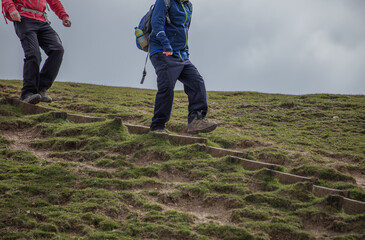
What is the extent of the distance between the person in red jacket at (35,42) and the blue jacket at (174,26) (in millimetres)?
2670

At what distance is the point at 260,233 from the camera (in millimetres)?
4930

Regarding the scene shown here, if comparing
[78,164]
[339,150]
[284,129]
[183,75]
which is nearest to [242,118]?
[284,129]

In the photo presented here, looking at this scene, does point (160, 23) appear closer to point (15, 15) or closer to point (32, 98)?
point (15, 15)

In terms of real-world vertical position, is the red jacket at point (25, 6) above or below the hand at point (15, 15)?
above

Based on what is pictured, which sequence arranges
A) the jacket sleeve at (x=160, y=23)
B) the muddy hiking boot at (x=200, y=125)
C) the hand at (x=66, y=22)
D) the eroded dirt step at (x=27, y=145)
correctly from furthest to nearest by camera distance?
the hand at (x=66, y=22)
the muddy hiking boot at (x=200, y=125)
the jacket sleeve at (x=160, y=23)
the eroded dirt step at (x=27, y=145)

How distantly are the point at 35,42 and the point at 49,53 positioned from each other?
0.54m

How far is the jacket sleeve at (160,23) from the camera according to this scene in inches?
299

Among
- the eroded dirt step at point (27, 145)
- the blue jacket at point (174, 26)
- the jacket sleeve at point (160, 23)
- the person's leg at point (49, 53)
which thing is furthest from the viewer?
the person's leg at point (49, 53)

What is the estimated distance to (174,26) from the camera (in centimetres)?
802

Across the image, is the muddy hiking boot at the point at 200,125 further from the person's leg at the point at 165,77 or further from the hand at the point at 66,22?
the hand at the point at 66,22

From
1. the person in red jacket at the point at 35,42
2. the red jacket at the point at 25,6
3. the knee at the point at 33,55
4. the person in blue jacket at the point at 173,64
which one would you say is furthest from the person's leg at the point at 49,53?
the person in blue jacket at the point at 173,64

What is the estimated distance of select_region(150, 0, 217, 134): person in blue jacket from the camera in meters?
7.75

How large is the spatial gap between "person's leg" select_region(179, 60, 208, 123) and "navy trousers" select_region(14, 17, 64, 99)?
3038 millimetres

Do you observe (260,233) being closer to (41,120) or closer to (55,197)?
(55,197)
